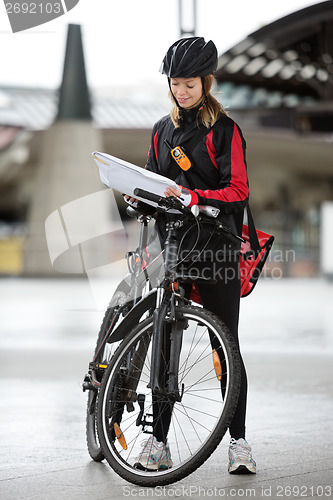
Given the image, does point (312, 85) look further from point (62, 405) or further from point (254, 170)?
point (62, 405)

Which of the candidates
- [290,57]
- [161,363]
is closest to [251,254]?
[161,363]

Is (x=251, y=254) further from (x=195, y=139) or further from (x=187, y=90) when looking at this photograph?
(x=187, y=90)

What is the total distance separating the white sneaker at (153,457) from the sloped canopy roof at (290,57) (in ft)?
108

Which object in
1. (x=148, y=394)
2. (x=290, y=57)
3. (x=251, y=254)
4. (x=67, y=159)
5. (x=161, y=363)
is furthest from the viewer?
(x=290, y=57)

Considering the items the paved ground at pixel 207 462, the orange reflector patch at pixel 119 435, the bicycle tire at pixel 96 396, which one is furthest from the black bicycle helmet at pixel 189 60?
the paved ground at pixel 207 462

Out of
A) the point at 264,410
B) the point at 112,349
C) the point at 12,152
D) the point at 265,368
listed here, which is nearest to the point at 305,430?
the point at 264,410

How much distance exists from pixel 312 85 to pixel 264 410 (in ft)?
149

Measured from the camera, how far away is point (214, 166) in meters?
4.14

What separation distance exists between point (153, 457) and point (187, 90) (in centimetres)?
168

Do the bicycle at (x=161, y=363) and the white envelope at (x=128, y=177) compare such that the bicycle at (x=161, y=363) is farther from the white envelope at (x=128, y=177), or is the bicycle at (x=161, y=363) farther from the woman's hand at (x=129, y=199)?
the woman's hand at (x=129, y=199)

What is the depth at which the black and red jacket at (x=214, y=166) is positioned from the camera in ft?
13.2

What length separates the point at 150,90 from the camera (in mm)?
51812

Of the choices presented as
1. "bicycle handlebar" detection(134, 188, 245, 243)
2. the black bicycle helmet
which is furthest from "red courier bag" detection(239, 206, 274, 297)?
the black bicycle helmet

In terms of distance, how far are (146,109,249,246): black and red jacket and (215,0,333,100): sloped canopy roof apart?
3242 centimetres
